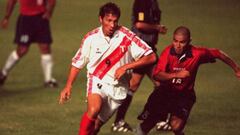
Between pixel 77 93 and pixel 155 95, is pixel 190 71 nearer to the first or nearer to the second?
pixel 155 95

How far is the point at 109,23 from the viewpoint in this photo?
10.0m

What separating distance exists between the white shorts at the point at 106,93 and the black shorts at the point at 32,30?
5775 mm

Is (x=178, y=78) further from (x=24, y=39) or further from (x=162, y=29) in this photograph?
(x=24, y=39)

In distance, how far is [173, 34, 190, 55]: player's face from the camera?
10141 millimetres

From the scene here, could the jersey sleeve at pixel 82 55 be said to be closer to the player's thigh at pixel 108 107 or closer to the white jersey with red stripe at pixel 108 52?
the white jersey with red stripe at pixel 108 52

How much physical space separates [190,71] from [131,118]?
9.29ft

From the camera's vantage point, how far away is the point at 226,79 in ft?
54.0

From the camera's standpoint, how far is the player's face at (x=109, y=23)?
32.8 ft

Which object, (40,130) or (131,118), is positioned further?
(131,118)

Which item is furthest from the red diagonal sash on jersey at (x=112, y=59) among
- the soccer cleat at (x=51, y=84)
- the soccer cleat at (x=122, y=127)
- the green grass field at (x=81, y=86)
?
the soccer cleat at (x=51, y=84)

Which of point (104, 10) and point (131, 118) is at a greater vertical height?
point (104, 10)

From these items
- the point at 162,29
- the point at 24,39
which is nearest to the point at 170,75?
the point at 162,29

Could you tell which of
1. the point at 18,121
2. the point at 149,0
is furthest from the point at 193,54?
the point at 18,121

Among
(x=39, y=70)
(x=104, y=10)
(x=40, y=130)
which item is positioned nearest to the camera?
(x=104, y=10)
